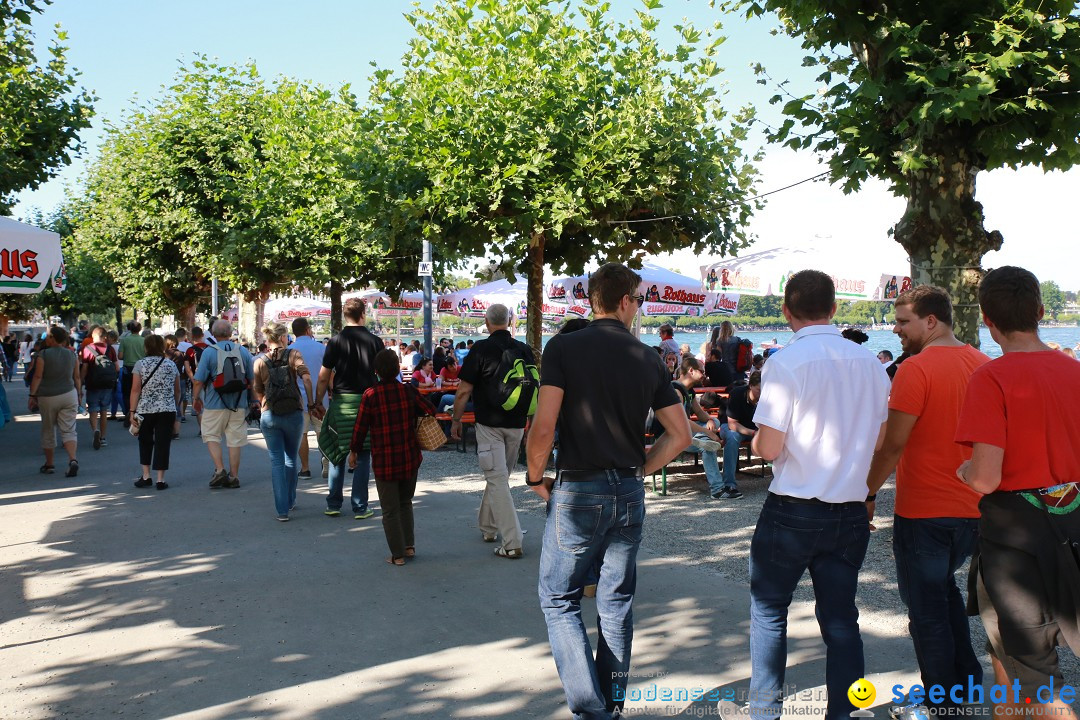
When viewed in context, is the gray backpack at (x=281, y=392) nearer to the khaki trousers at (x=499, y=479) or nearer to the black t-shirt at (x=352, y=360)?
the black t-shirt at (x=352, y=360)

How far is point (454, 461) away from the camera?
11.9 m

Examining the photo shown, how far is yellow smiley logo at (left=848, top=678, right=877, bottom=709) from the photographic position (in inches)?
139

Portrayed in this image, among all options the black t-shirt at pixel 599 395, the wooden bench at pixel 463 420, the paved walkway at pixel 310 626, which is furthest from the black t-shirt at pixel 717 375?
the black t-shirt at pixel 599 395

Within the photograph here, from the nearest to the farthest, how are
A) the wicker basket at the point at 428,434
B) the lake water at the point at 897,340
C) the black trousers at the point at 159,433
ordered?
1. the wicker basket at the point at 428,434
2. the black trousers at the point at 159,433
3. the lake water at the point at 897,340

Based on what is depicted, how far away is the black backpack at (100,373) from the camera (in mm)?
14391

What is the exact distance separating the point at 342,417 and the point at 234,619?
295 cm

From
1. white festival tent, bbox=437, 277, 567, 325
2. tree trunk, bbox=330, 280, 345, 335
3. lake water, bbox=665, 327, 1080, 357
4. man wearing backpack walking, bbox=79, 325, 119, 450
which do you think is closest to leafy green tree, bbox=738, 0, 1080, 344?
lake water, bbox=665, 327, 1080, 357

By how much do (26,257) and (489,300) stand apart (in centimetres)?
1086

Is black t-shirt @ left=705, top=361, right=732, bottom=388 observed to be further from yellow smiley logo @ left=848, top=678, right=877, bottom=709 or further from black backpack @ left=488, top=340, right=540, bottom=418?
yellow smiley logo @ left=848, top=678, right=877, bottom=709

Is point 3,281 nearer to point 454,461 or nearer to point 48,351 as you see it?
point 48,351

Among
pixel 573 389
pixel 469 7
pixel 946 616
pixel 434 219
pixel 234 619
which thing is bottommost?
pixel 234 619

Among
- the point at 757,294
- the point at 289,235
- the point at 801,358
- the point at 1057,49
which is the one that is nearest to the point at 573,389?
the point at 801,358

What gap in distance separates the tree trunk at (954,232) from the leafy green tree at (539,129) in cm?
461

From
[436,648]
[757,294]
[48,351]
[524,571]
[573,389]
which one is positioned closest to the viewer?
[573,389]
